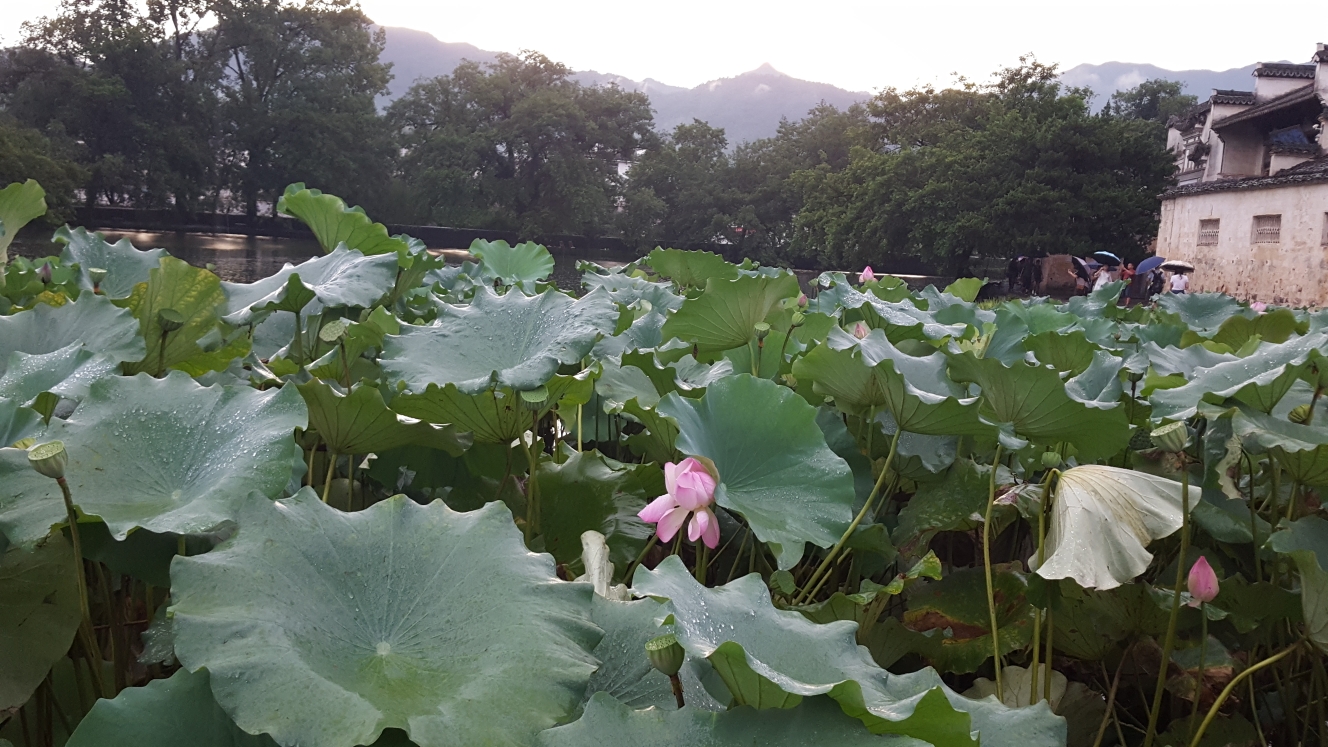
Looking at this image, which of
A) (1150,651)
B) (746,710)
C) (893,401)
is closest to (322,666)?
(746,710)

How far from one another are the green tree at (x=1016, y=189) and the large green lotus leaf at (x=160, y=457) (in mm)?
16089

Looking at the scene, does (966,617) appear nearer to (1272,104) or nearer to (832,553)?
(832,553)

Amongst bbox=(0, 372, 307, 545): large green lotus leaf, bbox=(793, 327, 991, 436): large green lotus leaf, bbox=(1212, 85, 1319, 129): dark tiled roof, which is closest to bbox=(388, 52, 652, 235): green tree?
bbox=(1212, 85, 1319, 129): dark tiled roof

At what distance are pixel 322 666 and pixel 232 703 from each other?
38mm

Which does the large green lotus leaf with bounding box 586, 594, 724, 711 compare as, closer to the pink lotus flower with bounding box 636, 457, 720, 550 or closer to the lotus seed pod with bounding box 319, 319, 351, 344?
the pink lotus flower with bounding box 636, 457, 720, 550

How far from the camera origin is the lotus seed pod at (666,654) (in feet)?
1.08

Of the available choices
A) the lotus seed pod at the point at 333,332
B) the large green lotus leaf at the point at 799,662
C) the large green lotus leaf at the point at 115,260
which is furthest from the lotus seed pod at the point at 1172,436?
the large green lotus leaf at the point at 115,260

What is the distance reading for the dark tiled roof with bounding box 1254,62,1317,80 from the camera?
1523cm

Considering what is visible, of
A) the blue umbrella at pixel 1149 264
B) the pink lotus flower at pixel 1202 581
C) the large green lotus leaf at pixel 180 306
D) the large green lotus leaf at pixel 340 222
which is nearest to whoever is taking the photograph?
the pink lotus flower at pixel 1202 581

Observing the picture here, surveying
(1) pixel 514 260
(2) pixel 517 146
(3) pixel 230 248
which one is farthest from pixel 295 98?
(1) pixel 514 260

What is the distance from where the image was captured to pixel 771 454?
2.13 ft

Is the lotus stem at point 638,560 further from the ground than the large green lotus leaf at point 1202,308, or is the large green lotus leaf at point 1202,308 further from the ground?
the large green lotus leaf at point 1202,308

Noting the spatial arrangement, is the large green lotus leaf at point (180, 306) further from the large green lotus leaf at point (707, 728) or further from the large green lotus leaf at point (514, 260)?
the large green lotus leaf at point (514, 260)

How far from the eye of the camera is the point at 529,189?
901 inches
